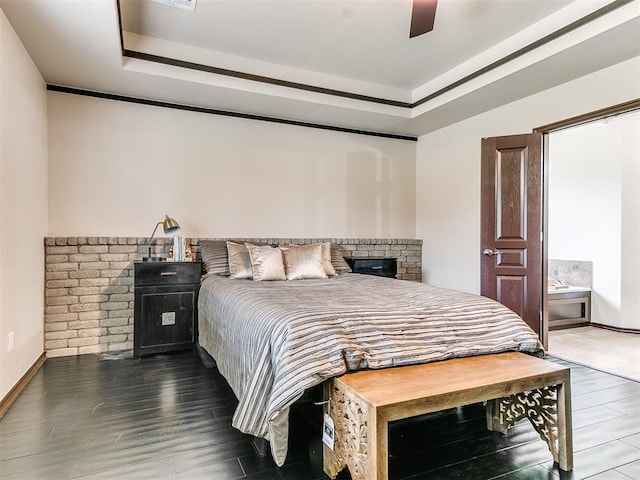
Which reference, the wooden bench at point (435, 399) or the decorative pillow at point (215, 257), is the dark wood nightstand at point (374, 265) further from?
the wooden bench at point (435, 399)

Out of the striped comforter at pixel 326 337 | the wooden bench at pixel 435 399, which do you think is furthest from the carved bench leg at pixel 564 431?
the striped comforter at pixel 326 337

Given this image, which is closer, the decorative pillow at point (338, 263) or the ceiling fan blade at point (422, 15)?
the ceiling fan blade at point (422, 15)

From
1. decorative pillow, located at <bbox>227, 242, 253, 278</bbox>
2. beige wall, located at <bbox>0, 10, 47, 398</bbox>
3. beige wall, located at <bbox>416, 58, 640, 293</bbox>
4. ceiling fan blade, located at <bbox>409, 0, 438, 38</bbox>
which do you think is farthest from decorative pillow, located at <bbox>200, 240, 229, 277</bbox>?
beige wall, located at <bbox>416, 58, 640, 293</bbox>

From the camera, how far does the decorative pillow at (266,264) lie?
353cm

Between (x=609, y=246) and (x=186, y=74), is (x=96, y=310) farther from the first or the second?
(x=609, y=246)

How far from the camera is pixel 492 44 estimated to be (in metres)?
3.38

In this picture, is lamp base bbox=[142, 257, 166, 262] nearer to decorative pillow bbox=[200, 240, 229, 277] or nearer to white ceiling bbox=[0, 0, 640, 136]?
decorative pillow bbox=[200, 240, 229, 277]

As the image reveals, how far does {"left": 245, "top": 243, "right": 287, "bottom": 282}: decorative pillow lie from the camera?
11.6 ft

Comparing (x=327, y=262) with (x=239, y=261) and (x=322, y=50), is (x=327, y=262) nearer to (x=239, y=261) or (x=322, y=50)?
(x=239, y=261)

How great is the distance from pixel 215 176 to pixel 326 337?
291cm

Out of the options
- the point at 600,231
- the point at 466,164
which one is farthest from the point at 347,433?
the point at 600,231

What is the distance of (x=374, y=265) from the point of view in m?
4.74

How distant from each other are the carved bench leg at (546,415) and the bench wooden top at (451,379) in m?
0.12

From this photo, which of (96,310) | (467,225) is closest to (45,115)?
(96,310)
